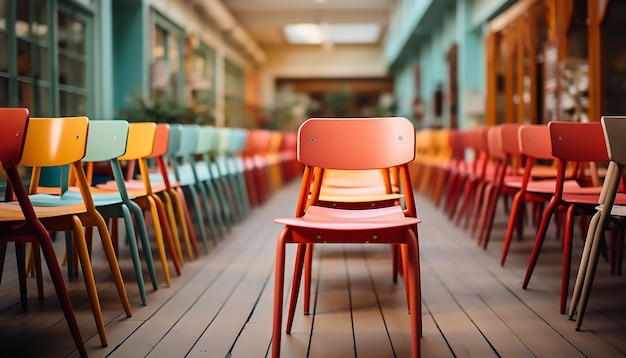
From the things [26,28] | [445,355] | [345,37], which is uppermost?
[345,37]

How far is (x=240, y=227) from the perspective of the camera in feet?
18.5

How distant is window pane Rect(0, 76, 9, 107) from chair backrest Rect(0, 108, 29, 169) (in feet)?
12.0

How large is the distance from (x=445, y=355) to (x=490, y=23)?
7.65 m

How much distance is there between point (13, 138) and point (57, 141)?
0.33 meters

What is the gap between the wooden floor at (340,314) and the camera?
2.31 meters

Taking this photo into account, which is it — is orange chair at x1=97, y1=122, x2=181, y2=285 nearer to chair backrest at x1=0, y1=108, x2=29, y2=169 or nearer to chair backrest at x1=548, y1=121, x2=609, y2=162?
chair backrest at x1=0, y1=108, x2=29, y2=169

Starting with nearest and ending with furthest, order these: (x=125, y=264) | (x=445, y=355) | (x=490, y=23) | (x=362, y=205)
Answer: (x=445, y=355), (x=362, y=205), (x=125, y=264), (x=490, y=23)

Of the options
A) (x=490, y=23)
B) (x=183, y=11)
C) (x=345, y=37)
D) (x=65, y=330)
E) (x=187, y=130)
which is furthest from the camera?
(x=345, y=37)

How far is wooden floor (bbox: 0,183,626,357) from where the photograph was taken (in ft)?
7.57

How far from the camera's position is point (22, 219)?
2201mm

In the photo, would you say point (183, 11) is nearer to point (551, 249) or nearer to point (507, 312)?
point (551, 249)

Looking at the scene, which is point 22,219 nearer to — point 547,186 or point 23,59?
point 547,186

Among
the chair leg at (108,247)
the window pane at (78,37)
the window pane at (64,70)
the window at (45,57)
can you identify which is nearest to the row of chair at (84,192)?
the chair leg at (108,247)

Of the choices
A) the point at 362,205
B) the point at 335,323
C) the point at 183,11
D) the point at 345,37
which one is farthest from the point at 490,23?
the point at 345,37
